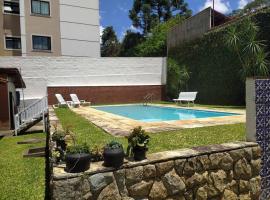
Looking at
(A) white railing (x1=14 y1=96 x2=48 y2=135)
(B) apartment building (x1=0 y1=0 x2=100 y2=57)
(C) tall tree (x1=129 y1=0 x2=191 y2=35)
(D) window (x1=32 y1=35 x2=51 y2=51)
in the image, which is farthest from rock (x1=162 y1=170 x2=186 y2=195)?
(C) tall tree (x1=129 y1=0 x2=191 y2=35)

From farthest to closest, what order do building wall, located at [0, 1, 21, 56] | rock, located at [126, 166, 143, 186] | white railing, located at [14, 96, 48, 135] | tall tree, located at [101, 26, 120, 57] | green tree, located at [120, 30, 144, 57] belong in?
tall tree, located at [101, 26, 120, 57], green tree, located at [120, 30, 144, 57], building wall, located at [0, 1, 21, 56], white railing, located at [14, 96, 48, 135], rock, located at [126, 166, 143, 186]

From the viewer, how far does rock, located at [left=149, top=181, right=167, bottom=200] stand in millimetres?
4477

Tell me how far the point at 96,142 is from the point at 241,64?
1386 centimetres

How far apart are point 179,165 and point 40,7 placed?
26596 millimetres

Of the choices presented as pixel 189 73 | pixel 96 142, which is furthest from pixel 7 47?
pixel 96 142

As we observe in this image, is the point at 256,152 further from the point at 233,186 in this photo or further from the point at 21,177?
the point at 21,177

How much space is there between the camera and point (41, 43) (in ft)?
92.1

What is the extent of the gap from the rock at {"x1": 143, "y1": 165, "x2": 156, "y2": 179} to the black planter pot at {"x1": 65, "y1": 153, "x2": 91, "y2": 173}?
0.88 metres

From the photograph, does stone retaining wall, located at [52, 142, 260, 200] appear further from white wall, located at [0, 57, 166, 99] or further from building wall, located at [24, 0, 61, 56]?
building wall, located at [24, 0, 61, 56]

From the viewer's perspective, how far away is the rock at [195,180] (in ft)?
15.7

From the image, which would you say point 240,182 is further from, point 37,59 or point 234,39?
point 37,59

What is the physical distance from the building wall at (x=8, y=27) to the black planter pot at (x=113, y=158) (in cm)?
2586

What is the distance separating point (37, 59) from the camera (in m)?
23.7

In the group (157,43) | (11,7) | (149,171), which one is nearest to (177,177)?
→ (149,171)
